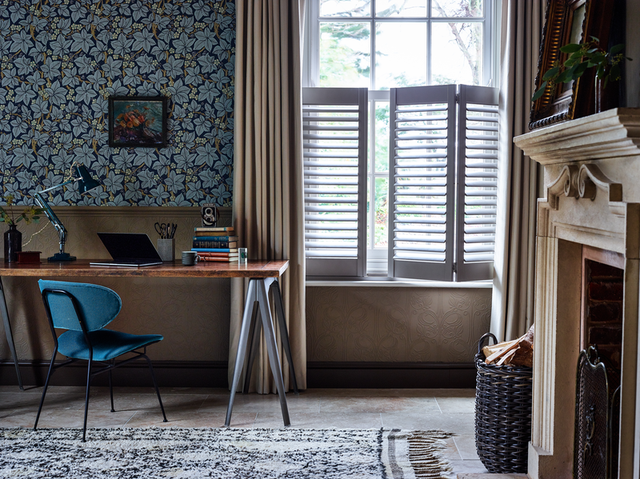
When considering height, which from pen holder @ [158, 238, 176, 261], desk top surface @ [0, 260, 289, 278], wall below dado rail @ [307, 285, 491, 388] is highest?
pen holder @ [158, 238, 176, 261]

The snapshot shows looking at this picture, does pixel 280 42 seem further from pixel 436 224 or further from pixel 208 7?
pixel 436 224

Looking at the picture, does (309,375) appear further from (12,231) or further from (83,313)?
(12,231)

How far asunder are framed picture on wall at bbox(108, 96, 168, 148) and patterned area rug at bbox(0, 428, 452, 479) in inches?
65.2

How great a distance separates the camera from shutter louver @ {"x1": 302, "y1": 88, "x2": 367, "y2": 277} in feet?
11.2

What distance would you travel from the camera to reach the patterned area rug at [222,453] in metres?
2.39

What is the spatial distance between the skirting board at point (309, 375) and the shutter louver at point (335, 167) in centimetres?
75

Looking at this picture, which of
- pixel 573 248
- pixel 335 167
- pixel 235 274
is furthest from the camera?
pixel 335 167

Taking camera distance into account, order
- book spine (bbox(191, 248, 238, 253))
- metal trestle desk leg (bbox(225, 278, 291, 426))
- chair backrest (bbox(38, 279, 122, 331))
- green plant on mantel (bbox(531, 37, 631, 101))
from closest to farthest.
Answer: green plant on mantel (bbox(531, 37, 631, 101)) < chair backrest (bbox(38, 279, 122, 331)) < metal trestle desk leg (bbox(225, 278, 291, 426)) < book spine (bbox(191, 248, 238, 253))

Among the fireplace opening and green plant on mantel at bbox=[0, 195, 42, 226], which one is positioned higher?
green plant on mantel at bbox=[0, 195, 42, 226]

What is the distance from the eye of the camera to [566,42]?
2.15m

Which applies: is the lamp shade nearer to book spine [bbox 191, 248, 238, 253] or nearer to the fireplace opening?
book spine [bbox 191, 248, 238, 253]

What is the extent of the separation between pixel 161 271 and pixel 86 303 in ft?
1.21

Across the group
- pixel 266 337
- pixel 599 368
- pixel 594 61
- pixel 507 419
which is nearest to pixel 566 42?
pixel 594 61

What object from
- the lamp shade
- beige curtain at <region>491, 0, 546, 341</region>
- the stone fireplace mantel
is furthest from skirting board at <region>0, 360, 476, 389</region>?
the stone fireplace mantel
